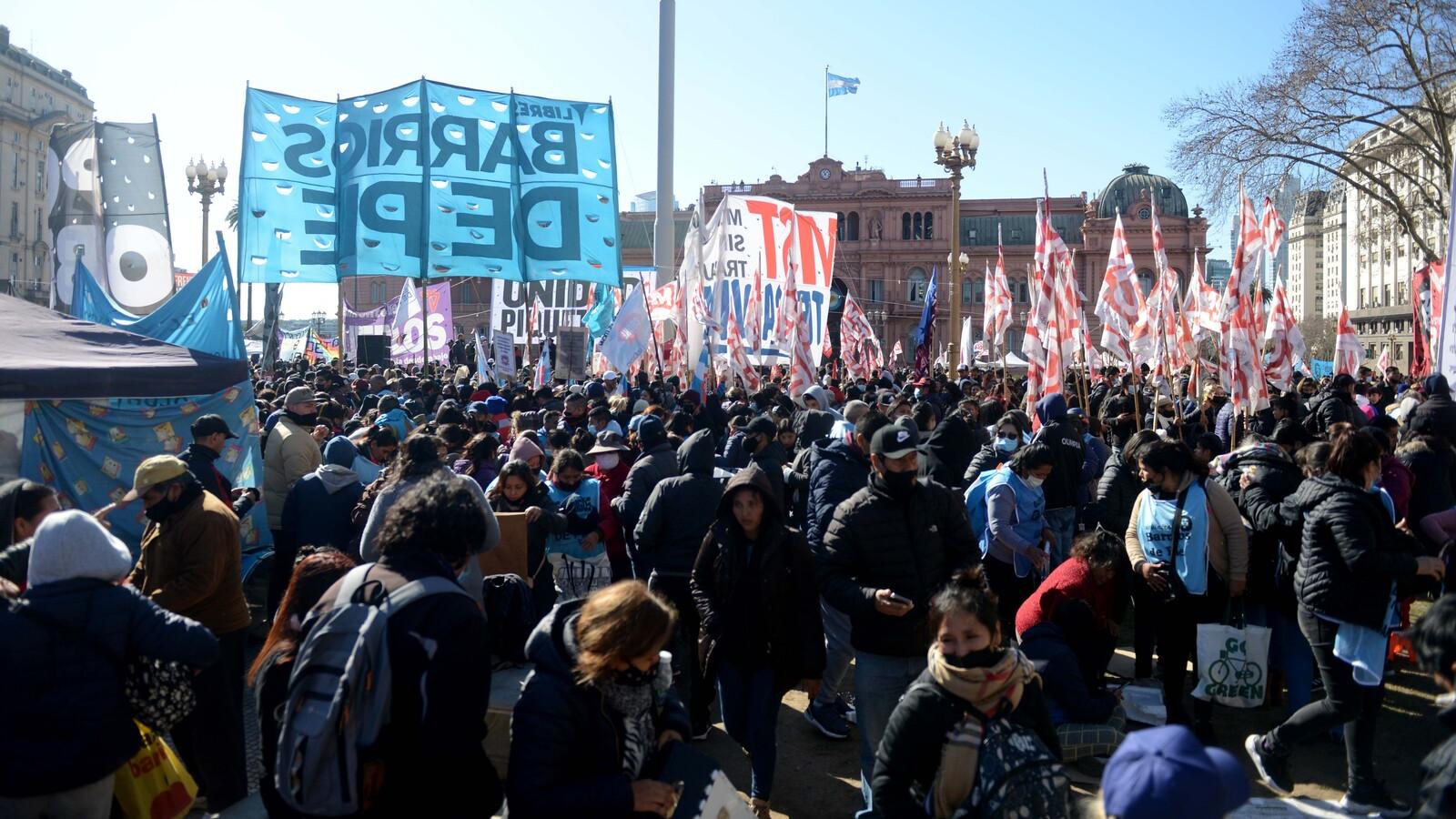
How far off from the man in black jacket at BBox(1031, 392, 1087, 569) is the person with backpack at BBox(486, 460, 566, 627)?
3.41 m

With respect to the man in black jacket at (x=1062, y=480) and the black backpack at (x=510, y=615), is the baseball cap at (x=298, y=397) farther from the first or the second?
the man in black jacket at (x=1062, y=480)

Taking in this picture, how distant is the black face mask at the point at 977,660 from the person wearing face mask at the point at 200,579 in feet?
10.5

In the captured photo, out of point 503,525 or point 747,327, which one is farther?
point 747,327

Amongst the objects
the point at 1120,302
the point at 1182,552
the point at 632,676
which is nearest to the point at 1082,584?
the point at 1182,552

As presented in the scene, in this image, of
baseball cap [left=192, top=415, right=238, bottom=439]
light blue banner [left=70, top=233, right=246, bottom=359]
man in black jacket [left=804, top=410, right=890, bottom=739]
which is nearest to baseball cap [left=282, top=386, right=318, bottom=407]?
light blue banner [left=70, top=233, right=246, bottom=359]

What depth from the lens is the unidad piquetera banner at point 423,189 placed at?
11.8 meters

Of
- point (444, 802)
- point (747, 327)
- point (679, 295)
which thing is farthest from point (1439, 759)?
point (679, 295)

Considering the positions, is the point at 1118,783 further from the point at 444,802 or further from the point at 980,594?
the point at 444,802

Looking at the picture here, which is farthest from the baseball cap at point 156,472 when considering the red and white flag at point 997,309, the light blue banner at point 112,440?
the red and white flag at point 997,309

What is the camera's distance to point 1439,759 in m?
2.39

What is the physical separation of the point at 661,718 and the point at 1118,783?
55.8 inches

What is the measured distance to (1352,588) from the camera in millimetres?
4633

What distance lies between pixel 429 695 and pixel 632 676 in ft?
1.70

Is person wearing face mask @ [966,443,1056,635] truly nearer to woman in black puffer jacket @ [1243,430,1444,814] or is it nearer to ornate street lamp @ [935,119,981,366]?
woman in black puffer jacket @ [1243,430,1444,814]
